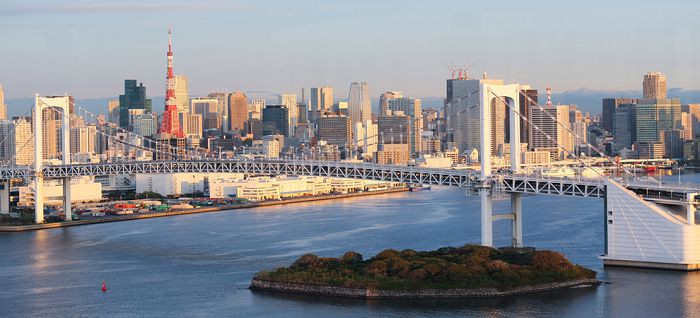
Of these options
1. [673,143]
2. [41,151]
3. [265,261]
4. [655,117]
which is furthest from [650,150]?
[265,261]

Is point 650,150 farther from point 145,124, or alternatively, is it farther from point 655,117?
point 145,124

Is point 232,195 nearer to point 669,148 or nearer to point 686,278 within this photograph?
point 686,278

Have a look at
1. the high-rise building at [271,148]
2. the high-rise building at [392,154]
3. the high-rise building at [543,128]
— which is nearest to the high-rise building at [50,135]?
the high-rise building at [271,148]

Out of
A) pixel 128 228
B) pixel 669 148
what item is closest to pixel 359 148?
pixel 669 148

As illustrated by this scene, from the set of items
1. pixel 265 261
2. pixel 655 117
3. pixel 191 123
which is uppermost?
pixel 191 123

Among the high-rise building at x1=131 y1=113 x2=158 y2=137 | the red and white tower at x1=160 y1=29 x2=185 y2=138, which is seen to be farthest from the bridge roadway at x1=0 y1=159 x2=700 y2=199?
the high-rise building at x1=131 y1=113 x2=158 y2=137

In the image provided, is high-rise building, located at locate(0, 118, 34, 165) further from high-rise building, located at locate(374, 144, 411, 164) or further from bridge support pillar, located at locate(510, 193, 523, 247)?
bridge support pillar, located at locate(510, 193, 523, 247)
